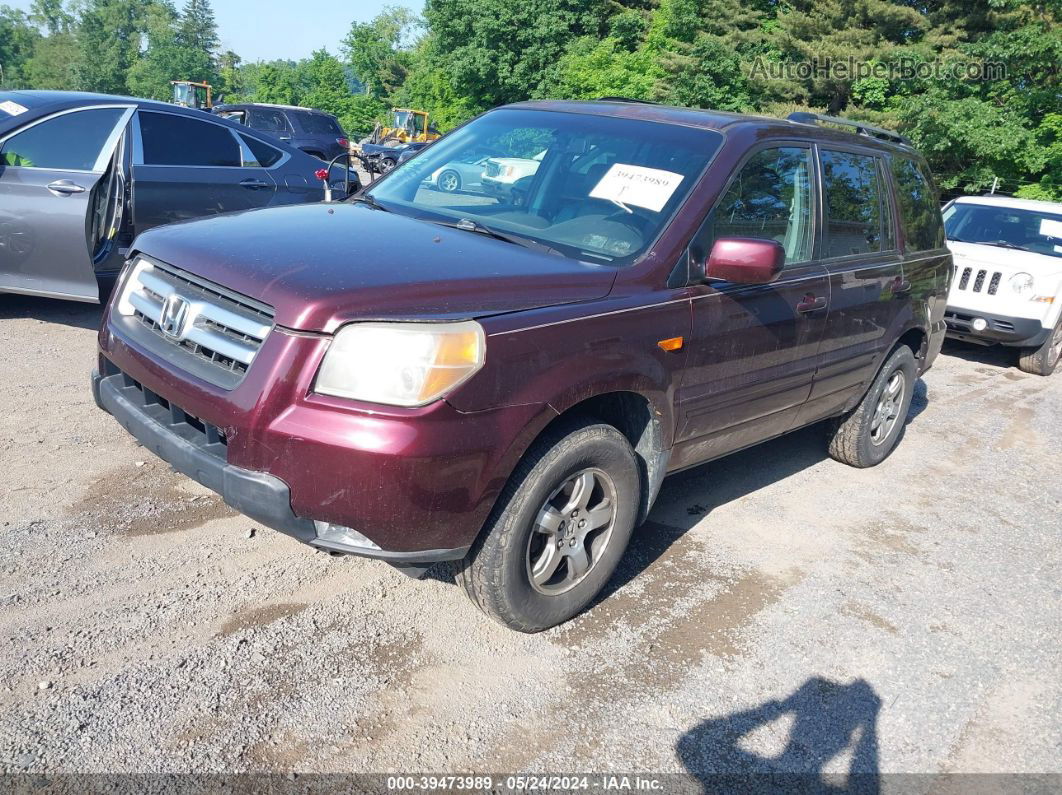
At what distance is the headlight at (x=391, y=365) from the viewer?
260 centimetres

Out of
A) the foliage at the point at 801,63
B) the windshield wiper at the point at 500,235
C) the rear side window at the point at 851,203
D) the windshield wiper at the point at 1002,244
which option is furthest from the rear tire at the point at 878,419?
the foliage at the point at 801,63

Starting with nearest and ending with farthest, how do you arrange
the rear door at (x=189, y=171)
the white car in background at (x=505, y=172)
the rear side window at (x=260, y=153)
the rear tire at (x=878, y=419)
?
the white car in background at (x=505, y=172), the rear tire at (x=878, y=419), the rear door at (x=189, y=171), the rear side window at (x=260, y=153)

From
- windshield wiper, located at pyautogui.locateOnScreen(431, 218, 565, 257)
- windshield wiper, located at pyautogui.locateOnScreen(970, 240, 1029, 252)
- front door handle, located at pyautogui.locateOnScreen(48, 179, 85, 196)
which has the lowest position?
windshield wiper, located at pyautogui.locateOnScreen(970, 240, 1029, 252)

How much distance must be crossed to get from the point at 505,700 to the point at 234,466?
1163mm

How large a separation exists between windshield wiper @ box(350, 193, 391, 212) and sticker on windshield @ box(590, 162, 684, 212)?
3.20ft

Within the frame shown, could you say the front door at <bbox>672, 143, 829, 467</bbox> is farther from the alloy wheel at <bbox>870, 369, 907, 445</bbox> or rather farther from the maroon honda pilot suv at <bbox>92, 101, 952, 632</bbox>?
the alloy wheel at <bbox>870, 369, 907, 445</bbox>

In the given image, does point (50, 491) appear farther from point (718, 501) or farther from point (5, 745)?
point (718, 501)

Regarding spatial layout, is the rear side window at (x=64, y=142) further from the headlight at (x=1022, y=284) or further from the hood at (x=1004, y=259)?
the headlight at (x=1022, y=284)

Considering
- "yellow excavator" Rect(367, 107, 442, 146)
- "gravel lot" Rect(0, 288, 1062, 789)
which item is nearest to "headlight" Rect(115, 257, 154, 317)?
"gravel lot" Rect(0, 288, 1062, 789)

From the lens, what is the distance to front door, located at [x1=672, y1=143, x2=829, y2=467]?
A: 11.6 feet

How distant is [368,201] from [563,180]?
0.94 meters

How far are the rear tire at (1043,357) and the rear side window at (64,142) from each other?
8746 mm

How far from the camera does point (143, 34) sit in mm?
114750

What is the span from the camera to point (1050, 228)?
9.47 m
